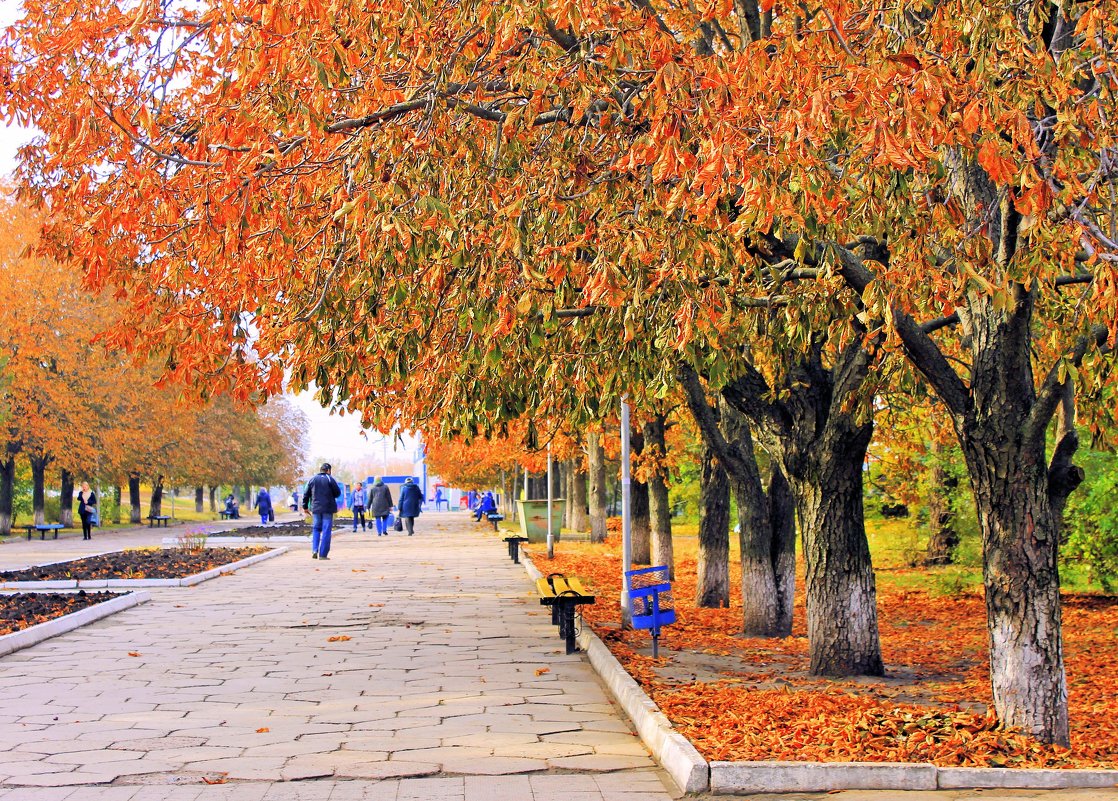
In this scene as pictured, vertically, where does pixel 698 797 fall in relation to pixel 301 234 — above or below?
below

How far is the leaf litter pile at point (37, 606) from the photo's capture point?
13404 mm

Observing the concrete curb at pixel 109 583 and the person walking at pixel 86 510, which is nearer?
the concrete curb at pixel 109 583

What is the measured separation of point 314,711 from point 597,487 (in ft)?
80.2

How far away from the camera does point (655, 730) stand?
7.80 meters

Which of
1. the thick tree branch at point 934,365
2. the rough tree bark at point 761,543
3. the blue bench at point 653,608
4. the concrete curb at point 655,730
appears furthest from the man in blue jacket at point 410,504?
the thick tree branch at point 934,365

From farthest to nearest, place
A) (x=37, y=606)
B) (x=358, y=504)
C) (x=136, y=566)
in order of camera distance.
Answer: (x=358, y=504), (x=136, y=566), (x=37, y=606)

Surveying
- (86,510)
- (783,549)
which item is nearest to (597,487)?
(86,510)

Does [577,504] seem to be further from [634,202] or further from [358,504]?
[634,202]

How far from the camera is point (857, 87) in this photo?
6.51 meters

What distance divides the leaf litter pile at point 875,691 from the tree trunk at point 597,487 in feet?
39.5

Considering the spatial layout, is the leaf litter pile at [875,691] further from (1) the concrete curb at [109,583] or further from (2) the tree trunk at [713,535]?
(1) the concrete curb at [109,583]

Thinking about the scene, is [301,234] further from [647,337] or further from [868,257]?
[868,257]

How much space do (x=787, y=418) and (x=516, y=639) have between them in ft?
13.2

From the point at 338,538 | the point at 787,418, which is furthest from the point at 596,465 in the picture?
the point at 787,418
